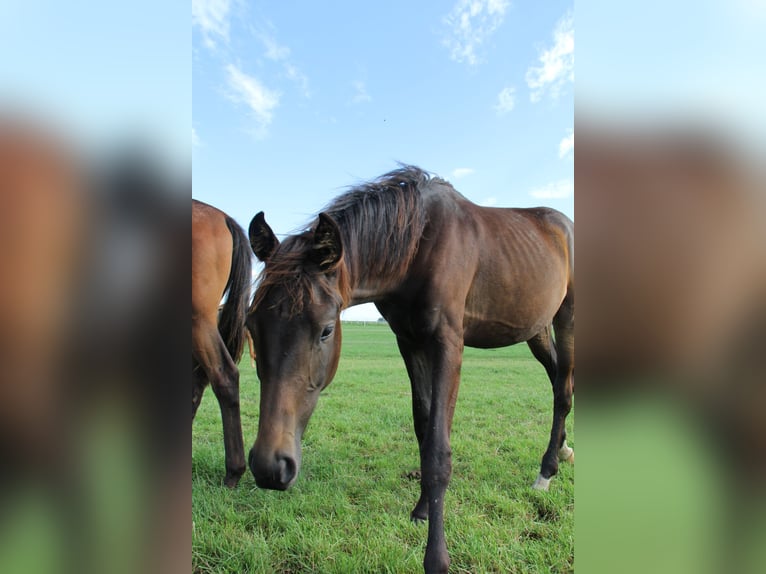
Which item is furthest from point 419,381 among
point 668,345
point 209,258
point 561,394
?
point 668,345

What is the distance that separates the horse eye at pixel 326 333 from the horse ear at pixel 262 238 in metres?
0.52

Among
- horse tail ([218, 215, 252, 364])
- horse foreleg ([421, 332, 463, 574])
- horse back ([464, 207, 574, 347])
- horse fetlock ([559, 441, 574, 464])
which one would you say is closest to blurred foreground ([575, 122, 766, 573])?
horse foreleg ([421, 332, 463, 574])

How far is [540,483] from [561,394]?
2.82 feet

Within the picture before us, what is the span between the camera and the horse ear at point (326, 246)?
1971mm

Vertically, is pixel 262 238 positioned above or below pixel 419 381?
above

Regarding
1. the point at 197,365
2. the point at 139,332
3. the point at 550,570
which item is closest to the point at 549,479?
the point at 550,570

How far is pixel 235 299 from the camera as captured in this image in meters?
3.47

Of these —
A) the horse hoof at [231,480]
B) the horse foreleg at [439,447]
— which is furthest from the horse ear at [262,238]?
the horse hoof at [231,480]

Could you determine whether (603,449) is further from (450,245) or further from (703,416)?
(450,245)

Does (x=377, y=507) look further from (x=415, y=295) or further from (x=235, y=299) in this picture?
(x=235, y=299)

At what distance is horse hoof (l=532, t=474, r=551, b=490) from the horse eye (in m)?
2.27

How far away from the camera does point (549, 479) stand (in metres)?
3.18

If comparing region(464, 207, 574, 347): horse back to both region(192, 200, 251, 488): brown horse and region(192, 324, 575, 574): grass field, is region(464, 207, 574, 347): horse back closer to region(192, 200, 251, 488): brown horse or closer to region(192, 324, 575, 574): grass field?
region(192, 324, 575, 574): grass field

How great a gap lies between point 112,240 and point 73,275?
0.06 metres
